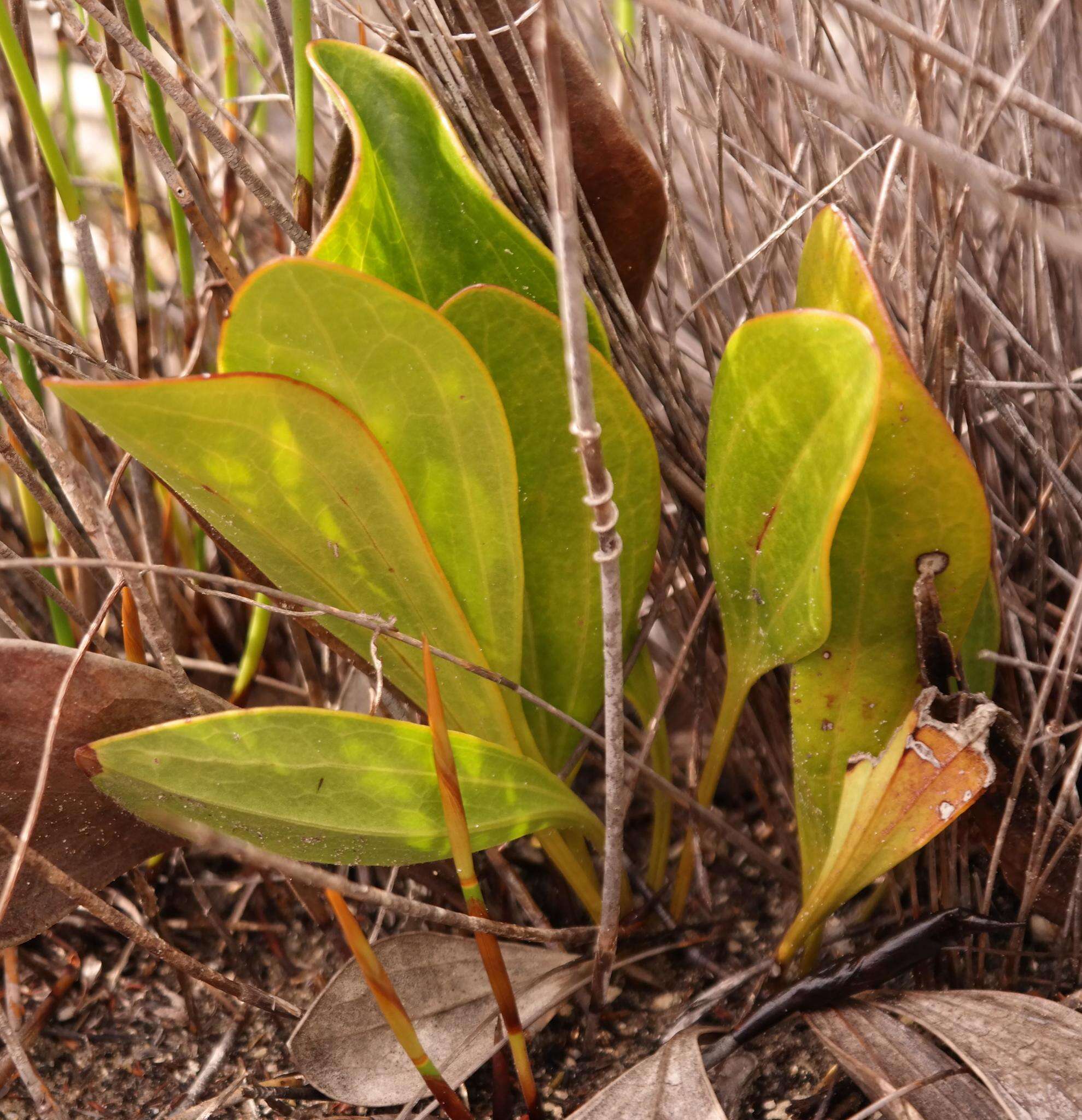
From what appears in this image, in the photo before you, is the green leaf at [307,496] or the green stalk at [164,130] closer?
the green leaf at [307,496]

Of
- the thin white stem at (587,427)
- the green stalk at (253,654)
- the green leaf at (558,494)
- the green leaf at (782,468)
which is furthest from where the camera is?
the green stalk at (253,654)

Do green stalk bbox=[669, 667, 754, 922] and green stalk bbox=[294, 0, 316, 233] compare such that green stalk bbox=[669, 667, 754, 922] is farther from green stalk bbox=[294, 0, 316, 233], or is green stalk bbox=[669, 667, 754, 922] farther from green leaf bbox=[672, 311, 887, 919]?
green stalk bbox=[294, 0, 316, 233]

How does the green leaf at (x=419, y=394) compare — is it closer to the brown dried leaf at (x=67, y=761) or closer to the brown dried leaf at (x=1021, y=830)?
the brown dried leaf at (x=67, y=761)

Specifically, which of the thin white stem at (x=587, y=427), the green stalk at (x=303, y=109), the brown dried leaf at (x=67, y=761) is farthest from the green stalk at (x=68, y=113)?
the thin white stem at (x=587, y=427)

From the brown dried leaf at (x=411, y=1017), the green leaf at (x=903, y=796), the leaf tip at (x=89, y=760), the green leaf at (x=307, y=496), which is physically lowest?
the brown dried leaf at (x=411, y=1017)

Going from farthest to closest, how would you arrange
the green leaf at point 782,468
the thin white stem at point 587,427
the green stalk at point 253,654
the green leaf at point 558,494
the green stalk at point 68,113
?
1. the green stalk at point 68,113
2. the green stalk at point 253,654
3. the green leaf at point 558,494
4. the green leaf at point 782,468
5. the thin white stem at point 587,427

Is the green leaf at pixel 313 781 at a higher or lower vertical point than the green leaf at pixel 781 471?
lower

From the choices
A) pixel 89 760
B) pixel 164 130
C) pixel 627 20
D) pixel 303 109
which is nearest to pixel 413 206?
pixel 303 109
